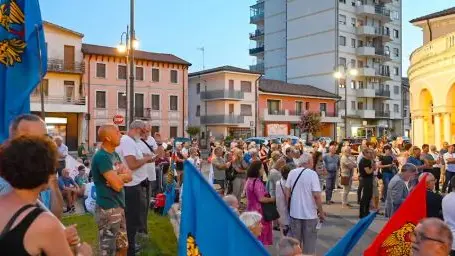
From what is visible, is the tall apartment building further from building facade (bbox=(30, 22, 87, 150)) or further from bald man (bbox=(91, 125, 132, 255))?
bald man (bbox=(91, 125, 132, 255))

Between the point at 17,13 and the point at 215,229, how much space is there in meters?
3.58

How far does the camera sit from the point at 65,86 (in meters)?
49.3

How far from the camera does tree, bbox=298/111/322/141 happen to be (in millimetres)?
58156

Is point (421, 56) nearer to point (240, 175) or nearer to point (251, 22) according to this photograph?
point (240, 175)

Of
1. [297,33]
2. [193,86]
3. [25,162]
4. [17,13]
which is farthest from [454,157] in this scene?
[297,33]

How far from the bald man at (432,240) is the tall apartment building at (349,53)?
2343 inches

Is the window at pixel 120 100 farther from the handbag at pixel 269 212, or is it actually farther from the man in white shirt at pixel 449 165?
the handbag at pixel 269 212

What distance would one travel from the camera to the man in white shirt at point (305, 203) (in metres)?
8.01

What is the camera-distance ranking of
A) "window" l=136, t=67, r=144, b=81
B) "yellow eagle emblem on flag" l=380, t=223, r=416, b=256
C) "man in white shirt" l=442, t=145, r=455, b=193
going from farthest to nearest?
"window" l=136, t=67, r=144, b=81 < "man in white shirt" l=442, t=145, r=455, b=193 < "yellow eagle emblem on flag" l=380, t=223, r=416, b=256

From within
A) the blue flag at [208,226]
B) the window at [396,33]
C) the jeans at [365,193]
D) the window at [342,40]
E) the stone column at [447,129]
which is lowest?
the jeans at [365,193]

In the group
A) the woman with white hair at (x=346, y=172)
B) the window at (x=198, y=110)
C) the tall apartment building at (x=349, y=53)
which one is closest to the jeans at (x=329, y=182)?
the woman with white hair at (x=346, y=172)

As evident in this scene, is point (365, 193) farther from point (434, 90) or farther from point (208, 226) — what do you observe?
point (434, 90)

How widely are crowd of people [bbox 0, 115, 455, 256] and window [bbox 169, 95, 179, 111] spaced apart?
38.4 metres

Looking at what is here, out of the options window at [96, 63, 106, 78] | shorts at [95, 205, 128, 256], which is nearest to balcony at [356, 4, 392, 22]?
window at [96, 63, 106, 78]
